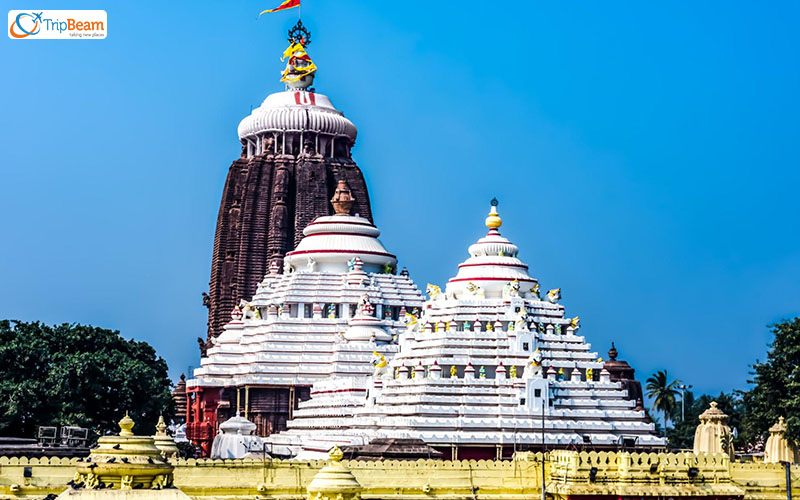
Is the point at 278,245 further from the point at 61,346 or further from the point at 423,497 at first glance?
the point at 423,497

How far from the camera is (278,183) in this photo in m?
94.1

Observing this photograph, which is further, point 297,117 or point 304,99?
point 304,99

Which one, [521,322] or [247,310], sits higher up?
[247,310]

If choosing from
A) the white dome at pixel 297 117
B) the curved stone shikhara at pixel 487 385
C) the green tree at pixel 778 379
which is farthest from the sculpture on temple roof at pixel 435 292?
the white dome at pixel 297 117

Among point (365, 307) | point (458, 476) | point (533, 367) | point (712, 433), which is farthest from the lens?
point (365, 307)

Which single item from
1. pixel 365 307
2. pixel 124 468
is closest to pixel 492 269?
pixel 365 307

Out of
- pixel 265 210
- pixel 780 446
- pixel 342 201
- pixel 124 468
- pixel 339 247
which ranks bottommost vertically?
pixel 124 468

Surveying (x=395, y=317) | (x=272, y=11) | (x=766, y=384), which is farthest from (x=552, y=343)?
(x=272, y=11)

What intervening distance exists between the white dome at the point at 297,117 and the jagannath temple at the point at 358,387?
15 cm

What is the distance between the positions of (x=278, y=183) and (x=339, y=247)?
36.0 feet

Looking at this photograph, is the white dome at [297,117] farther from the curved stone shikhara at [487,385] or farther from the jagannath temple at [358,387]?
the curved stone shikhara at [487,385]

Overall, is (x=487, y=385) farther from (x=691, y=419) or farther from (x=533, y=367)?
(x=691, y=419)

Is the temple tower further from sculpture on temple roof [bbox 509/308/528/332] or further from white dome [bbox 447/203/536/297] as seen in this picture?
sculpture on temple roof [bbox 509/308/528/332]

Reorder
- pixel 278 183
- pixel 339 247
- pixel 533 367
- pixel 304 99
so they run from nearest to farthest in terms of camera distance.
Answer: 1. pixel 533 367
2. pixel 339 247
3. pixel 278 183
4. pixel 304 99
